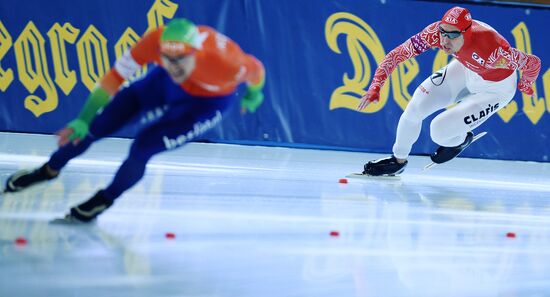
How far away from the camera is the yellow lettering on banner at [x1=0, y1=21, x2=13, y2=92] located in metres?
8.27

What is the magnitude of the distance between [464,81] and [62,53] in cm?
361

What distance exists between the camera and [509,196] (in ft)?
22.3

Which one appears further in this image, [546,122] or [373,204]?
[546,122]

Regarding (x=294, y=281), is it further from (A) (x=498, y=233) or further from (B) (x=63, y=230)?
(A) (x=498, y=233)

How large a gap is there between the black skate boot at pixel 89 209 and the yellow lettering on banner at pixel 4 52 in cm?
445

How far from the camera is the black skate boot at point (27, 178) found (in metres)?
4.44

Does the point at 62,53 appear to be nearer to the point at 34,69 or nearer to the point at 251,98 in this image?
the point at 34,69

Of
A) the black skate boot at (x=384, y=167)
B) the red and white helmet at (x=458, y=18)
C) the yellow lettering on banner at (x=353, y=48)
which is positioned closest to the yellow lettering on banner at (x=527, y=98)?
the yellow lettering on banner at (x=353, y=48)

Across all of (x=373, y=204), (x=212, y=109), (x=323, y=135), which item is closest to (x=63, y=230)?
(x=212, y=109)

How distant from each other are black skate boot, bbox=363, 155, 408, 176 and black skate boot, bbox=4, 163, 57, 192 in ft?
10.9

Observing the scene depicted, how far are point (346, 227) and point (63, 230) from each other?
60.3 inches

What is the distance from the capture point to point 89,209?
4.16 meters

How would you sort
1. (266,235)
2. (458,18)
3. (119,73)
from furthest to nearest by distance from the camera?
(458,18) < (266,235) < (119,73)

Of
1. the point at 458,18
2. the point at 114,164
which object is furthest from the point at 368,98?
the point at 114,164
